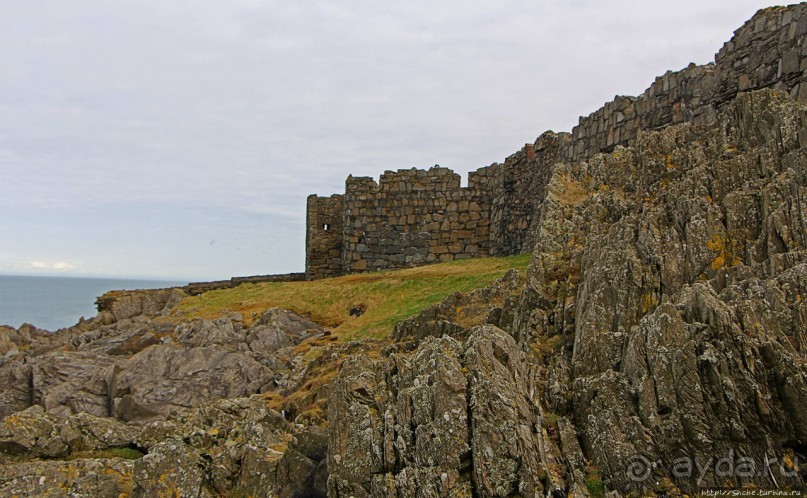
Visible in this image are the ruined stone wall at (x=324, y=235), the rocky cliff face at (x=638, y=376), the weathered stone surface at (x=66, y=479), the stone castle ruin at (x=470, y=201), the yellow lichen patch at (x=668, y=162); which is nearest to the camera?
the rocky cliff face at (x=638, y=376)

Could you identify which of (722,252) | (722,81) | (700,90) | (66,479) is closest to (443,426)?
(722,252)

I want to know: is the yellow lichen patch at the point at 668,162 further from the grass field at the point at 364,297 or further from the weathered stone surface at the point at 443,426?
the grass field at the point at 364,297

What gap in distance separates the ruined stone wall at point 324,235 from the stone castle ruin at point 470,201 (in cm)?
5

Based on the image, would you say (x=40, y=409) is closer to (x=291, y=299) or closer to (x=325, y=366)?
(x=325, y=366)

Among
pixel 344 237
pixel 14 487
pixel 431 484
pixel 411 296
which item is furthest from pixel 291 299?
pixel 431 484

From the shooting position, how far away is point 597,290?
8984 millimetres

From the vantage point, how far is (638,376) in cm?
711

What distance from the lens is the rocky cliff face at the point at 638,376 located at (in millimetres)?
6512

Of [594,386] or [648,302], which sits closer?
[594,386]

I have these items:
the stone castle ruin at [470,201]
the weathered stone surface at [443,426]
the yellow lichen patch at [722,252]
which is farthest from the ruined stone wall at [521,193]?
the weathered stone surface at [443,426]

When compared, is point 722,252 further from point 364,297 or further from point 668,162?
point 364,297

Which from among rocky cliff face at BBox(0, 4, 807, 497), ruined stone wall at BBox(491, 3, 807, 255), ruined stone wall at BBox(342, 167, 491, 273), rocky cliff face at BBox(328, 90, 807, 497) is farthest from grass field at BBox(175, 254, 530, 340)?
rocky cliff face at BBox(328, 90, 807, 497)

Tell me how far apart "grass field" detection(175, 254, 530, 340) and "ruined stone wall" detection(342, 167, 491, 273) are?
409 centimetres

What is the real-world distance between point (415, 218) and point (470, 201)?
281 centimetres
